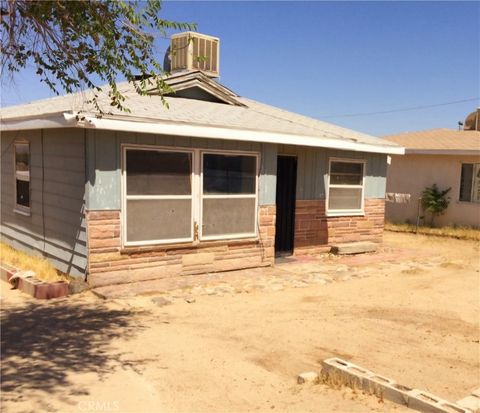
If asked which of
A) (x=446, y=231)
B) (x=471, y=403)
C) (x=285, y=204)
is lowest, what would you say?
(x=471, y=403)

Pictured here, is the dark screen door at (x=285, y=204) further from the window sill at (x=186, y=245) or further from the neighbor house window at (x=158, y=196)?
the neighbor house window at (x=158, y=196)

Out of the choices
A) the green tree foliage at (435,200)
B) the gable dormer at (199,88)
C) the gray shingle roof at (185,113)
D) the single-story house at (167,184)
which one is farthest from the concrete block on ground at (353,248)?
the green tree foliage at (435,200)

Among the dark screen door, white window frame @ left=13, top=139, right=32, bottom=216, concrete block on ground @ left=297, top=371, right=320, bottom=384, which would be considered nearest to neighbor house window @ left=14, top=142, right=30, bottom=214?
white window frame @ left=13, top=139, right=32, bottom=216

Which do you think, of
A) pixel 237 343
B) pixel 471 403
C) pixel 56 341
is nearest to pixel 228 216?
pixel 237 343

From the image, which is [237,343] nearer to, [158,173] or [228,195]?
[158,173]

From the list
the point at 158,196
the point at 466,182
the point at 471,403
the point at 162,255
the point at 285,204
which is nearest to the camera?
the point at 471,403

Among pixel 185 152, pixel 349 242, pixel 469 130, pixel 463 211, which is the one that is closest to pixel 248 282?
pixel 185 152

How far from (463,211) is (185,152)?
11642mm

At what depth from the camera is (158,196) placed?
8172mm

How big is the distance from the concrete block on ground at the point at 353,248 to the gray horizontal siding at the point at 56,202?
20.1ft

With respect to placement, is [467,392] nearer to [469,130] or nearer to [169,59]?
[169,59]

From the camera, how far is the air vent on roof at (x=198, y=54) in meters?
11.5

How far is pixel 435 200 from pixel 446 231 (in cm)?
141

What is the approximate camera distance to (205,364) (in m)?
4.93
